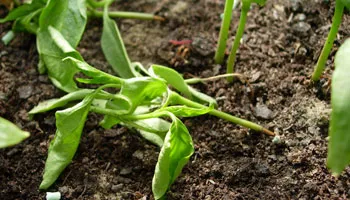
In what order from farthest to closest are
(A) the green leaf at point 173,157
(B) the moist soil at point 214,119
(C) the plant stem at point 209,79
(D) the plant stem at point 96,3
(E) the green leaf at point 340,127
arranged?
(D) the plant stem at point 96,3
(C) the plant stem at point 209,79
(B) the moist soil at point 214,119
(A) the green leaf at point 173,157
(E) the green leaf at point 340,127

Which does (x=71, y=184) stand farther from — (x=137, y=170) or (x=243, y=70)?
(x=243, y=70)

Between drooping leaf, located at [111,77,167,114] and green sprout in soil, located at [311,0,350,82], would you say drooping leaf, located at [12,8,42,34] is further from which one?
green sprout in soil, located at [311,0,350,82]

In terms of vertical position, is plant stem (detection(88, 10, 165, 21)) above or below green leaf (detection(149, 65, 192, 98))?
above

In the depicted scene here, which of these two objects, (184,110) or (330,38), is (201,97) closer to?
(184,110)

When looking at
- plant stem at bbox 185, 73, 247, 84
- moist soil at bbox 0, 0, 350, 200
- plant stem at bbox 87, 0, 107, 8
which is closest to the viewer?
moist soil at bbox 0, 0, 350, 200

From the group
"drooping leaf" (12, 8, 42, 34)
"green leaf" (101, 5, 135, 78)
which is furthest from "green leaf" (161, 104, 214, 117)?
"drooping leaf" (12, 8, 42, 34)

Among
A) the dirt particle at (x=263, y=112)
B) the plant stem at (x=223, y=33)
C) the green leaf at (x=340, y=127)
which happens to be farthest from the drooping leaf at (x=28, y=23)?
the green leaf at (x=340, y=127)

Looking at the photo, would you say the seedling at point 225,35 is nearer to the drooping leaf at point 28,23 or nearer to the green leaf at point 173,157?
the green leaf at point 173,157
